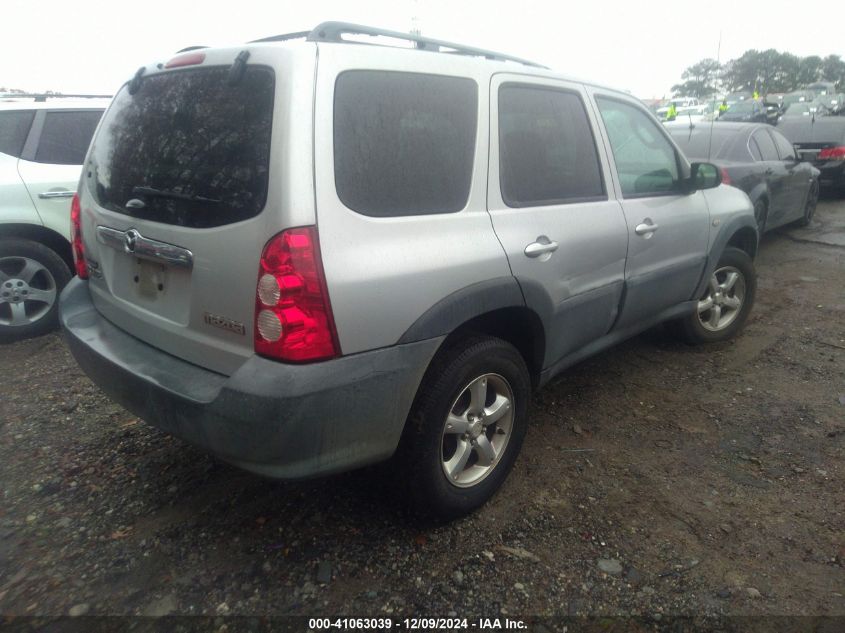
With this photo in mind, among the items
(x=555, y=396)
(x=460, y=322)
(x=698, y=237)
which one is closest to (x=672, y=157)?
(x=698, y=237)

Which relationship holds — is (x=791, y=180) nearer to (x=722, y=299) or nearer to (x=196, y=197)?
(x=722, y=299)

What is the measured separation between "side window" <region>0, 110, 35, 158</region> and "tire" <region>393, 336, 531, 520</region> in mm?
4030

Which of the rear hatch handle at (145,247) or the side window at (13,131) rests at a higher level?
the side window at (13,131)

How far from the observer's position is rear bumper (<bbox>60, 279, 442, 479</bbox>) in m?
1.88

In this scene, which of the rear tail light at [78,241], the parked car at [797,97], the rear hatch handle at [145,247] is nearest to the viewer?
the rear hatch handle at [145,247]

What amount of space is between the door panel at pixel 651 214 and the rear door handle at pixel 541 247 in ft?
2.38

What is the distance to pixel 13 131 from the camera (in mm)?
4562

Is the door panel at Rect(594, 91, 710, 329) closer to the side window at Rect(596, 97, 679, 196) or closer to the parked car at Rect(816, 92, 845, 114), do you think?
the side window at Rect(596, 97, 679, 196)

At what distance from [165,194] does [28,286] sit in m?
3.06

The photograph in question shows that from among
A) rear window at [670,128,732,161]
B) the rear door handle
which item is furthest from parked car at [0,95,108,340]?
rear window at [670,128,732,161]

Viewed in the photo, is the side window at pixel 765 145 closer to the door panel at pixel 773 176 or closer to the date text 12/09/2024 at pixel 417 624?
the door panel at pixel 773 176

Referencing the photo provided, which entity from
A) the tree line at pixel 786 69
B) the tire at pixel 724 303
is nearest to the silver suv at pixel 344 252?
the tire at pixel 724 303

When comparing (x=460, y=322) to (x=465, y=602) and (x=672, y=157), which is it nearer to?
(x=465, y=602)

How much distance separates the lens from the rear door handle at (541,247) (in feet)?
8.30
